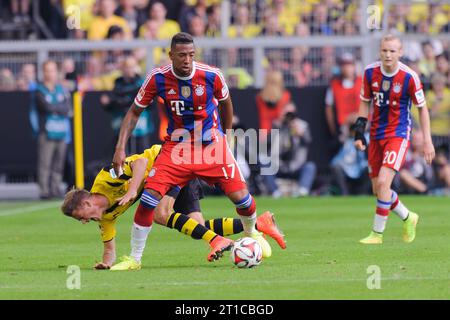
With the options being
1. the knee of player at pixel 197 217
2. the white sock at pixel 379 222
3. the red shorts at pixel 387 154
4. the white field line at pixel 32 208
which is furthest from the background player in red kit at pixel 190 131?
the white field line at pixel 32 208

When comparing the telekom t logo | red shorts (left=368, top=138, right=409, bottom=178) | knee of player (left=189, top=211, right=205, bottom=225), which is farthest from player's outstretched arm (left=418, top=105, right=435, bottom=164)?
the telekom t logo

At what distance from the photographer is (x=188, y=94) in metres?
11.0

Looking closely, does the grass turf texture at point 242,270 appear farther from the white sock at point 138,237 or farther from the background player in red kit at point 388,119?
the background player in red kit at point 388,119

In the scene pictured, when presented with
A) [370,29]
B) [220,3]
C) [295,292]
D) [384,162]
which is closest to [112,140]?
[220,3]

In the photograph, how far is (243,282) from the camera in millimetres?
9820

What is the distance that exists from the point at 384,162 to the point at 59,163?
10.2 m

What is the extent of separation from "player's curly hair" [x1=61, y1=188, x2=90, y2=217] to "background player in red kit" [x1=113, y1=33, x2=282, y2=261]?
1.32ft

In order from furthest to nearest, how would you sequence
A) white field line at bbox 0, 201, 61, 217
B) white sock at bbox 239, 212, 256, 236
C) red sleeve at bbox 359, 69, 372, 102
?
white field line at bbox 0, 201, 61, 217
red sleeve at bbox 359, 69, 372, 102
white sock at bbox 239, 212, 256, 236

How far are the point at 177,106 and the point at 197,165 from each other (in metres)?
0.58

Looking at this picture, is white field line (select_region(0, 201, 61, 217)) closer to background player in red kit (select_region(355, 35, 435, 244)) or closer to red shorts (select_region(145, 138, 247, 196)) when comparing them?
background player in red kit (select_region(355, 35, 435, 244))

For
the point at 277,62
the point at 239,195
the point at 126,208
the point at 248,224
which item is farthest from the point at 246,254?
the point at 277,62

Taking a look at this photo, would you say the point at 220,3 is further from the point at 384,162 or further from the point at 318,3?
the point at 384,162

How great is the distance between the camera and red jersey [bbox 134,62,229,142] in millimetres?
11008

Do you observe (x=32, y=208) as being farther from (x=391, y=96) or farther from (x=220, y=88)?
(x=220, y=88)
